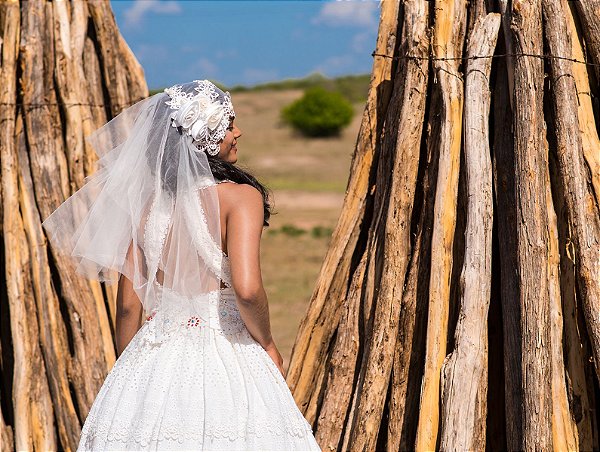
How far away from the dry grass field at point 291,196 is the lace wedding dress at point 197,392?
0.66 m

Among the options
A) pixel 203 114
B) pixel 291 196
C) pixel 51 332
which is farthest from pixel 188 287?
pixel 291 196

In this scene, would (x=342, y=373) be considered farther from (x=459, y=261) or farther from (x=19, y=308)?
(x=19, y=308)

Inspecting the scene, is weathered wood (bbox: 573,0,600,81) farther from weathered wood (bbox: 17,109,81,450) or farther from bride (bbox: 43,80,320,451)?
weathered wood (bbox: 17,109,81,450)

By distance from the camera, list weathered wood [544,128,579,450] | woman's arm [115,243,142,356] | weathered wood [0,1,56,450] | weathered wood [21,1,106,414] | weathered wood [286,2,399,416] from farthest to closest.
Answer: weathered wood [21,1,106,414] < weathered wood [0,1,56,450] < weathered wood [286,2,399,416] < weathered wood [544,128,579,450] < woman's arm [115,243,142,356]

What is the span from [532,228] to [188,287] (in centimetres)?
151

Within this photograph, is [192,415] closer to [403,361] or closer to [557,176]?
[403,361]

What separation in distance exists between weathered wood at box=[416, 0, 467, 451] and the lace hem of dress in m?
0.81

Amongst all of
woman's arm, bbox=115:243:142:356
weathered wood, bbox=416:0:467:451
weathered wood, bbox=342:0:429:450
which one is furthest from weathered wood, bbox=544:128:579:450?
woman's arm, bbox=115:243:142:356

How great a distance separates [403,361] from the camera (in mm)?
4227

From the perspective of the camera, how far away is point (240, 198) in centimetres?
335

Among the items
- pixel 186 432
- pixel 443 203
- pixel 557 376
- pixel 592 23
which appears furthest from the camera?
pixel 592 23

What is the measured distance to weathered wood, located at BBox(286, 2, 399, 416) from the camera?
4.61 metres

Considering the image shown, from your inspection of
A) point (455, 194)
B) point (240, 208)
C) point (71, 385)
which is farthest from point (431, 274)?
point (71, 385)

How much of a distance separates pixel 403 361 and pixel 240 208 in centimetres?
132
